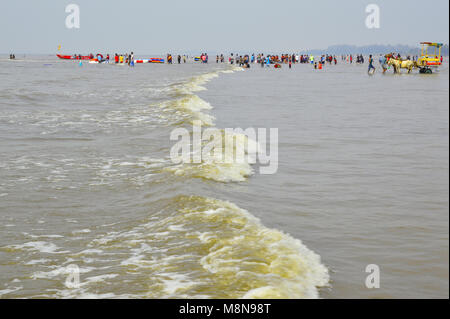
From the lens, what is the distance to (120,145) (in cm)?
1381

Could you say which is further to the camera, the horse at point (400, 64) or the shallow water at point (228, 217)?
the horse at point (400, 64)

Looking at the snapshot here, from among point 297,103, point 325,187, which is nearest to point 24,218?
point 325,187

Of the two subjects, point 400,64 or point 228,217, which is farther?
point 400,64

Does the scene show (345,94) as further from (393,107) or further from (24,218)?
(24,218)

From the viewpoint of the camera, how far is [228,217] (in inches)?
287

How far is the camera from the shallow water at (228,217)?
5.25m

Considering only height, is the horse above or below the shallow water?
above

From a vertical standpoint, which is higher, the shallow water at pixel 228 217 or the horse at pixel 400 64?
the horse at pixel 400 64

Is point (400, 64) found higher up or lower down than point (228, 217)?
higher up

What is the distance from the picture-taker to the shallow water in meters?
5.25

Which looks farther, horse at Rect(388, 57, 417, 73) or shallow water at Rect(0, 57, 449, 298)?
horse at Rect(388, 57, 417, 73)

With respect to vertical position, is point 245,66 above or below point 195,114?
above

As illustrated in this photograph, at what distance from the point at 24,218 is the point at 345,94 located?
79.2 ft
